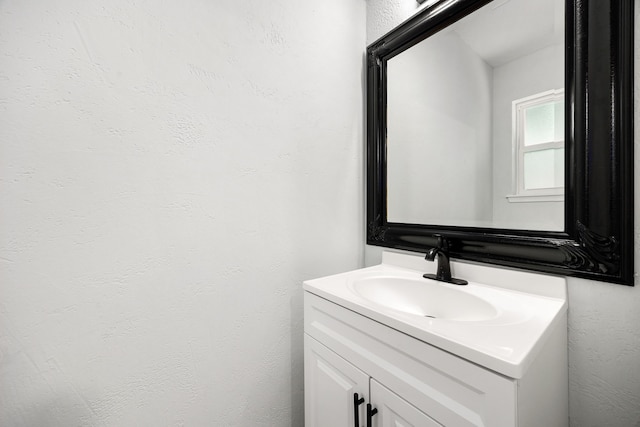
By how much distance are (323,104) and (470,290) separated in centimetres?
91

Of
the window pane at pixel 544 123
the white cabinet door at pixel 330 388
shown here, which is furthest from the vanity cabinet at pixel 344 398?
the window pane at pixel 544 123

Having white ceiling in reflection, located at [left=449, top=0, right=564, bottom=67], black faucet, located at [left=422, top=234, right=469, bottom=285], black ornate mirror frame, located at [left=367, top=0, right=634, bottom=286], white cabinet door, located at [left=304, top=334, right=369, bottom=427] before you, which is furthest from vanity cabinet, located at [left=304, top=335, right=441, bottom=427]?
white ceiling in reflection, located at [left=449, top=0, right=564, bottom=67]

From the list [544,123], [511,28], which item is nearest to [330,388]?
[544,123]

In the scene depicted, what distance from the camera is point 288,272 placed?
1.06 m

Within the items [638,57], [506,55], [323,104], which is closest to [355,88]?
[323,104]

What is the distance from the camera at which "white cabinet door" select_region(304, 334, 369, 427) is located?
2.37 ft

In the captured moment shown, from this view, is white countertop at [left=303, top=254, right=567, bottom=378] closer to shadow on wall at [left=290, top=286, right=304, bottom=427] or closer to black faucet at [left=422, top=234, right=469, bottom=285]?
black faucet at [left=422, top=234, right=469, bottom=285]

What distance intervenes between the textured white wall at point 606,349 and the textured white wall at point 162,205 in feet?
2.69

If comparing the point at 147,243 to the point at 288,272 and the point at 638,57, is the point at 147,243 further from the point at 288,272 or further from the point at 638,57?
the point at 638,57

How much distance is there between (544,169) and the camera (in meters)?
0.77

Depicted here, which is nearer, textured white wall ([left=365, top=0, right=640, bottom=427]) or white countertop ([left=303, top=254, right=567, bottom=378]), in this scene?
white countertop ([left=303, top=254, right=567, bottom=378])

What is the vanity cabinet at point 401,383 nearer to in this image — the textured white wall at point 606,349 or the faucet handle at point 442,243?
the textured white wall at point 606,349

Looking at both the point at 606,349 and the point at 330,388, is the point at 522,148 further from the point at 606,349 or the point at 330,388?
the point at 330,388

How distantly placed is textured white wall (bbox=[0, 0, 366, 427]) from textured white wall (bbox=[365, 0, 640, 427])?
0.82m
